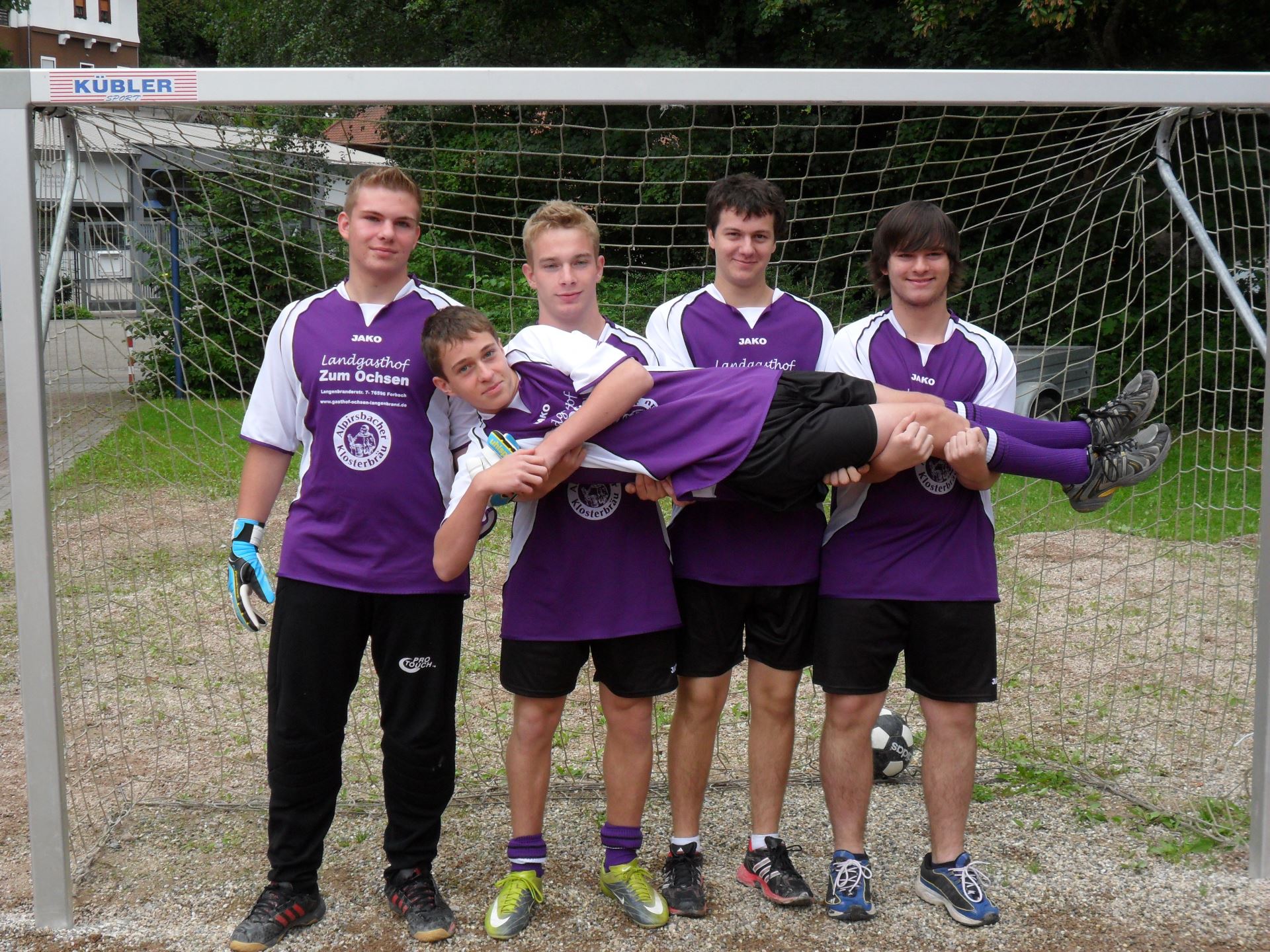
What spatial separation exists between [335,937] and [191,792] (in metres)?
1.24

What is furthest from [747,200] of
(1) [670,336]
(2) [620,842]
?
(2) [620,842]

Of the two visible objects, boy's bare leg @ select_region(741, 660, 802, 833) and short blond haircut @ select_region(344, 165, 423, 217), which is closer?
short blond haircut @ select_region(344, 165, 423, 217)

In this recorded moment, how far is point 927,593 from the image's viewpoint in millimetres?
2893

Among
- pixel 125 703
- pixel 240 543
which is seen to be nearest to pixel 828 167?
pixel 125 703

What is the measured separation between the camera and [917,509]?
292cm

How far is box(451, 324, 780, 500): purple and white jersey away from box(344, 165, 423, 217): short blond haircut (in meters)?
0.50

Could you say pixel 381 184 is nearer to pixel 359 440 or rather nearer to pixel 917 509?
pixel 359 440

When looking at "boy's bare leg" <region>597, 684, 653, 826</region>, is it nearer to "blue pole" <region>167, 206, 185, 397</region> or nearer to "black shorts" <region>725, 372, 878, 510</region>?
"black shorts" <region>725, 372, 878, 510</region>

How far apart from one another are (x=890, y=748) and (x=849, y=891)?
0.98 meters

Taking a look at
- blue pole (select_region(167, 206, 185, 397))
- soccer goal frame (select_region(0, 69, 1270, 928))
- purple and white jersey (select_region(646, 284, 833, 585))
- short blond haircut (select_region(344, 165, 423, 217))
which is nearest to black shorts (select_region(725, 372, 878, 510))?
purple and white jersey (select_region(646, 284, 833, 585))

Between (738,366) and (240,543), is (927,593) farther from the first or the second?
(240,543)

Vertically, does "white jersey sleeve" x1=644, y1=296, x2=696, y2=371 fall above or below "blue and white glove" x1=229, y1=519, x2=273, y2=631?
above

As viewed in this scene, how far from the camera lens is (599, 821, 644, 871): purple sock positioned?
3.00 meters

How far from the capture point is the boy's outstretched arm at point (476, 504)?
2594mm
